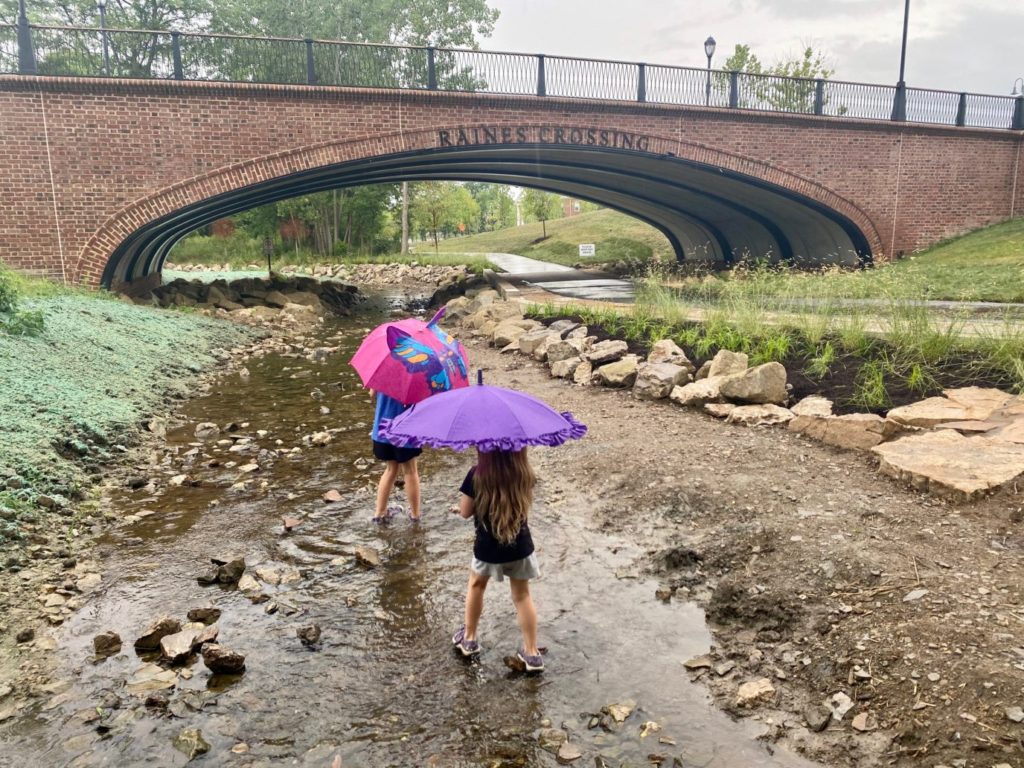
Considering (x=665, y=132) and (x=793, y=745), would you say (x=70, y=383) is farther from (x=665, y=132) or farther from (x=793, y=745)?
(x=665, y=132)

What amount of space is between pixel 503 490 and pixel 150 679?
204 cm

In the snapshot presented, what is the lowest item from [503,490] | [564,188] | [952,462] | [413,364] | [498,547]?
[952,462]

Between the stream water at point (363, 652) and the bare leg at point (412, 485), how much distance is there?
0.19 metres

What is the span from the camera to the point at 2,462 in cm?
541

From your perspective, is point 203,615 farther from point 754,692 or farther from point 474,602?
point 754,692

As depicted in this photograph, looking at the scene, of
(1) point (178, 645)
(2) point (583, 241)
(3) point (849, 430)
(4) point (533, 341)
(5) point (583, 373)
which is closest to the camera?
(1) point (178, 645)

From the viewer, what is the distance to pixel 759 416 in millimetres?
7211

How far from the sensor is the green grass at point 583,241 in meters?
42.2

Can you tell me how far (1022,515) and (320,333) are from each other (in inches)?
616

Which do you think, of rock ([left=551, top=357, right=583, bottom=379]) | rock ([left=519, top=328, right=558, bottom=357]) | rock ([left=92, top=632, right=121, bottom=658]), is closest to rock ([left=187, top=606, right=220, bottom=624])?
rock ([left=92, top=632, right=121, bottom=658])

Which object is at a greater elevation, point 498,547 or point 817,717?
point 498,547

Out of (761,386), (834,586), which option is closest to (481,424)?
(834,586)

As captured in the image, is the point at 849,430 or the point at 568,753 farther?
the point at 849,430

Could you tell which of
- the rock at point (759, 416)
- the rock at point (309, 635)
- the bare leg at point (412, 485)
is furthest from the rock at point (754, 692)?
the rock at point (759, 416)
